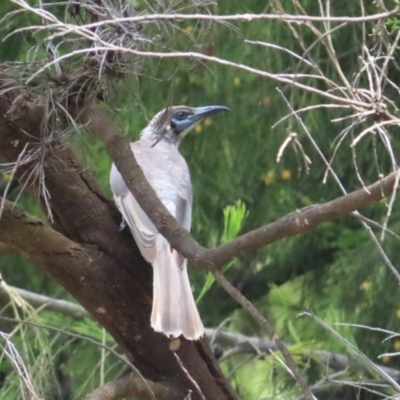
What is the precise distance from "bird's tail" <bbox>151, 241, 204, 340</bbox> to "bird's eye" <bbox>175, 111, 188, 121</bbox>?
856mm

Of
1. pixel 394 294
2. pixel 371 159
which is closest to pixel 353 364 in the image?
pixel 394 294

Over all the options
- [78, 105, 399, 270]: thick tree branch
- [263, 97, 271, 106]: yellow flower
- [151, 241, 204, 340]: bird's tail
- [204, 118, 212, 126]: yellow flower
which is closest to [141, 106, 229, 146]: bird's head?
[204, 118, 212, 126]: yellow flower

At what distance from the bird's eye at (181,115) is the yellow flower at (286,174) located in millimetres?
448

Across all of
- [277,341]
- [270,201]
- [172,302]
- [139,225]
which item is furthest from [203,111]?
[277,341]

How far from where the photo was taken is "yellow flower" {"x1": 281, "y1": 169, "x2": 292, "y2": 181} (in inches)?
123

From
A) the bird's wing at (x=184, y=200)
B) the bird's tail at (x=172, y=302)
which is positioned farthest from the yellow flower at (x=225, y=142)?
the bird's tail at (x=172, y=302)

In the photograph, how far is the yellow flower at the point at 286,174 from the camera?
10.3ft

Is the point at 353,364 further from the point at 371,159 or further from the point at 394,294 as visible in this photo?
the point at 371,159

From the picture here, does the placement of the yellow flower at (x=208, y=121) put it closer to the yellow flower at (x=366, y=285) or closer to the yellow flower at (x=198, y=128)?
the yellow flower at (x=198, y=128)

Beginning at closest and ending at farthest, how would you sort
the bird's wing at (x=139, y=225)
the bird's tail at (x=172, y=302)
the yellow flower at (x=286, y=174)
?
the bird's tail at (x=172, y=302)
the bird's wing at (x=139, y=225)
the yellow flower at (x=286, y=174)

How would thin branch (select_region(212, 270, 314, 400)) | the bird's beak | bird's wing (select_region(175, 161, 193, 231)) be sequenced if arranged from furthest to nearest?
the bird's beak → bird's wing (select_region(175, 161, 193, 231)) → thin branch (select_region(212, 270, 314, 400))

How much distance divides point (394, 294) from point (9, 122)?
1640mm

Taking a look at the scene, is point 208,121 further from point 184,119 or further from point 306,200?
point 306,200

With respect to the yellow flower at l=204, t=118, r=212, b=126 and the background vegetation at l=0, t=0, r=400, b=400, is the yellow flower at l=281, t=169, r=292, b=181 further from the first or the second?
the yellow flower at l=204, t=118, r=212, b=126
